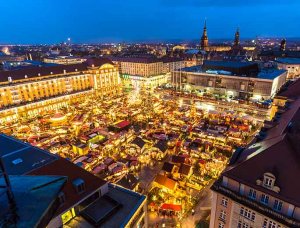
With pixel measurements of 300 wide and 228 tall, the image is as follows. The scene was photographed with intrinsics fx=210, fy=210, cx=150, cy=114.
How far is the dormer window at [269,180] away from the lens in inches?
915

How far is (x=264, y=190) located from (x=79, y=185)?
21.0m

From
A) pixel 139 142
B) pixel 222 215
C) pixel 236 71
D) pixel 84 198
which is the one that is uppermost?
pixel 236 71

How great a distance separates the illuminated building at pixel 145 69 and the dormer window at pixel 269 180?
11941cm

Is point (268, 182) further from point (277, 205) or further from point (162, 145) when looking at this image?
point (162, 145)

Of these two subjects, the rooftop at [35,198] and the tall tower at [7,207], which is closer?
the tall tower at [7,207]

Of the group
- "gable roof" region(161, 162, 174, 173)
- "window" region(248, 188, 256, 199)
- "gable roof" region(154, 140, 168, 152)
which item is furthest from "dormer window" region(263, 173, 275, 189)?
"gable roof" region(154, 140, 168, 152)

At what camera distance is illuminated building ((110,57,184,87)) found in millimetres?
139375

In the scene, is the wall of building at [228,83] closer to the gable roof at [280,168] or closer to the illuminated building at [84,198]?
the gable roof at [280,168]

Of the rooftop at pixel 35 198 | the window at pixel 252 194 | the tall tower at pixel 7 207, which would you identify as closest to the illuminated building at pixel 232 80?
the window at pixel 252 194

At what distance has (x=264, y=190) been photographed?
23.9 m

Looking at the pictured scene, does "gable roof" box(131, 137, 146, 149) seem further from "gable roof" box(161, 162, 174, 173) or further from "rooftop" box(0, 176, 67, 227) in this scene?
"rooftop" box(0, 176, 67, 227)

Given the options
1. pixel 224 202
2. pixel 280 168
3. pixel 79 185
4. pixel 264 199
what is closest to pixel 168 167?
pixel 224 202

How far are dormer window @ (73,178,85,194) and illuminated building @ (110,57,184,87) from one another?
389 ft

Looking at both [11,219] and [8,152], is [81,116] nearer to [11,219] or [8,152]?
[8,152]
